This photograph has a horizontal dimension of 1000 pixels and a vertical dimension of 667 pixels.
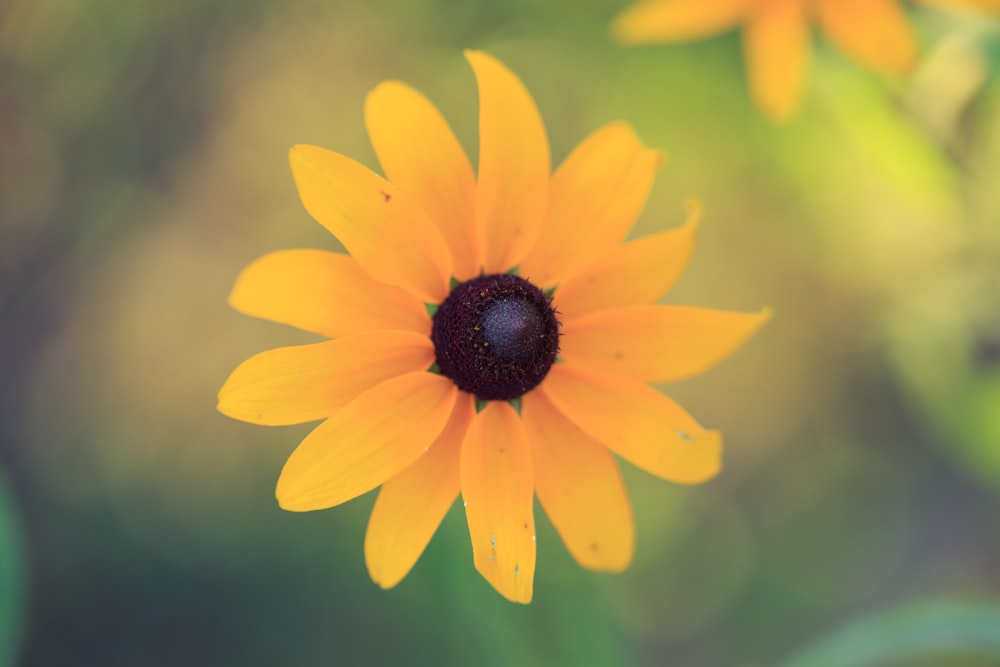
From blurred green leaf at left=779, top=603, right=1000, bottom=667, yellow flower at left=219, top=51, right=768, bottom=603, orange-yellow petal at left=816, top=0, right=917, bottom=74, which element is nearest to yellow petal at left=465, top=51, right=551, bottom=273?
yellow flower at left=219, top=51, right=768, bottom=603

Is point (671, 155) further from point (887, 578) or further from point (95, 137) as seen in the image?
point (95, 137)

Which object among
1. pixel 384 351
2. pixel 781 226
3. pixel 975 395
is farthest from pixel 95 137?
pixel 975 395

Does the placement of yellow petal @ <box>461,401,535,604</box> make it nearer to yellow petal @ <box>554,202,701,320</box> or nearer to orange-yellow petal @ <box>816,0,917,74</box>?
yellow petal @ <box>554,202,701,320</box>

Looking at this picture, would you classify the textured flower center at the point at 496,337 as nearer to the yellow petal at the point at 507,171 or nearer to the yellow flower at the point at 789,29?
the yellow petal at the point at 507,171

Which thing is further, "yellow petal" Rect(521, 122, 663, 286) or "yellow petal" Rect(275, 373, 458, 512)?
"yellow petal" Rect(521, 122, 663, 286)

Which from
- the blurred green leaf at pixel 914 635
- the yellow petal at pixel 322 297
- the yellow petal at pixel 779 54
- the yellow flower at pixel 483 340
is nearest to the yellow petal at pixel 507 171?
the yellow flower at pixel 483 340
